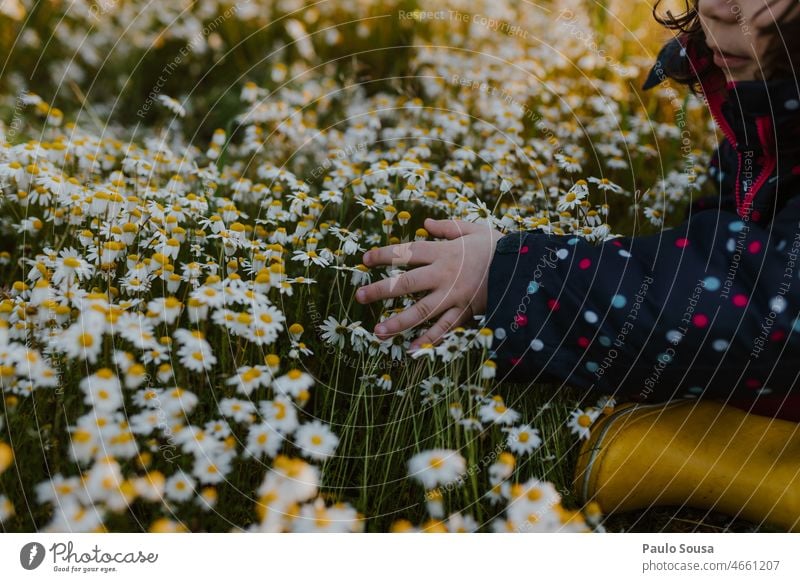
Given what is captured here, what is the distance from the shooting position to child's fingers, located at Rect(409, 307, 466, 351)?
94 centimetres

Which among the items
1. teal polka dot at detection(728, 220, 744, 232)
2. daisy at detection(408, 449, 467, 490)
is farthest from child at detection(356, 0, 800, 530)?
daisy at detection(408, 449, 467, 490)

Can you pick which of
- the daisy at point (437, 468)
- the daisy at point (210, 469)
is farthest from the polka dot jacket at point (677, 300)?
the daisy at point (210, 469)

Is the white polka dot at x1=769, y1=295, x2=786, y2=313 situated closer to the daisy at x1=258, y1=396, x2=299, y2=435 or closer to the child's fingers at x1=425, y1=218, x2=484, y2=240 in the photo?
the child's fingers at x1=425, y1=218, x2=484, y2=240

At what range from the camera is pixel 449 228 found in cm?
→ 103

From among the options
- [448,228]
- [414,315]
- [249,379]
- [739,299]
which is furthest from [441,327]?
[739,299]

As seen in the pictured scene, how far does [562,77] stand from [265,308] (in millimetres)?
1162

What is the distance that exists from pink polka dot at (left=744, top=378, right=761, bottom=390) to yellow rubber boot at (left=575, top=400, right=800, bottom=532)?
0.07 m

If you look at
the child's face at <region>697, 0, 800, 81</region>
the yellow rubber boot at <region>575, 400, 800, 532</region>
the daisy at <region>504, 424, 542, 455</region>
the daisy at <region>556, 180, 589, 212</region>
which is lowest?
the yellow rubber boot at <region>575, 400, 800, 532</region>

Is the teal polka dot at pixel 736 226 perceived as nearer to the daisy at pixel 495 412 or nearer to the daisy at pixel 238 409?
the daisy at pixel 495 412

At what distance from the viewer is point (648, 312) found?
0.89 meters

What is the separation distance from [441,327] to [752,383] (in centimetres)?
40

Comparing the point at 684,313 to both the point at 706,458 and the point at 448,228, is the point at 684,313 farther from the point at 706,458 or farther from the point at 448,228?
the point at 448,228
